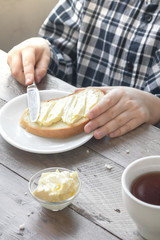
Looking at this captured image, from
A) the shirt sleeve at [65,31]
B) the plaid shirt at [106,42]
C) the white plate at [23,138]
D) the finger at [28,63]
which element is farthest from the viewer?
the shirt sleeve at [65,31]

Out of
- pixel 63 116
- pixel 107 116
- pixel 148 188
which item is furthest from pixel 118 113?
pixel 148 188

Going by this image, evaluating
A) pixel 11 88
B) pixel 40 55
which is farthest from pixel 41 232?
pixel 40 55

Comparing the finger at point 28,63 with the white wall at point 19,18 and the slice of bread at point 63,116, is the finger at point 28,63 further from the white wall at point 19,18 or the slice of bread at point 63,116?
the white wall at point 19,18

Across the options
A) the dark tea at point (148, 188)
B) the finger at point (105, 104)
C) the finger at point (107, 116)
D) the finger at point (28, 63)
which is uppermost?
the dark tea at point (148, 188)

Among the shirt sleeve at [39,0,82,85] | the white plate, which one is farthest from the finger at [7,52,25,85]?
the shirt sleeve at [39,0,82,85]

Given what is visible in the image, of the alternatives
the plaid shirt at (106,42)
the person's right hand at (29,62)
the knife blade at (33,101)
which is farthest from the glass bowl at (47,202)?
the plaid shirt at (106,42)

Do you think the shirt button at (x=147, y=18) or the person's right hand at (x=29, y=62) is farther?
the shirt button at (x=147, y=18)

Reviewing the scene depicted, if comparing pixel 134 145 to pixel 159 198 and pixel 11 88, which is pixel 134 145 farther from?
pixel 11 88
